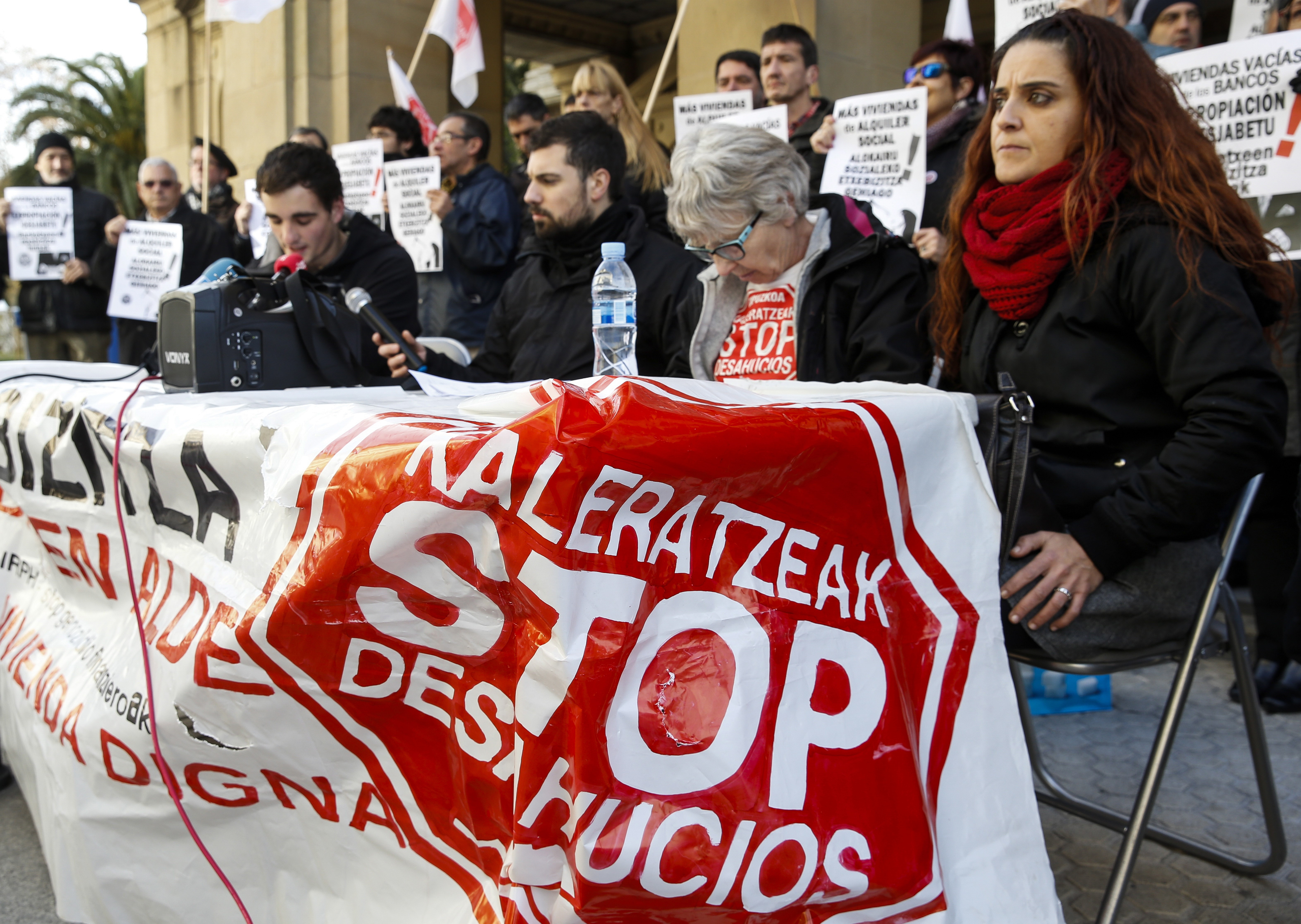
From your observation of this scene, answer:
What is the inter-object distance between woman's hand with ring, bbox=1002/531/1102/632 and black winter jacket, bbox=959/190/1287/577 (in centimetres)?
3

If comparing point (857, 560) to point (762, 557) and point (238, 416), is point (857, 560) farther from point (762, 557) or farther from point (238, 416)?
point (238, 416)

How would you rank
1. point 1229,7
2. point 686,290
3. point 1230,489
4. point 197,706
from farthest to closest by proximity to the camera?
point 1229,7 → point 686,290 → point 1230,489 → point 197,706

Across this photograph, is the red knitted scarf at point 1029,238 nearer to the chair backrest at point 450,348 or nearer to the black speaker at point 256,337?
the black speaker at point 256,337

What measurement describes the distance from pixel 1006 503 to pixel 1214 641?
59cm

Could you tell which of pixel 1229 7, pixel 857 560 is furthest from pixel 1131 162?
pixel 1229 7

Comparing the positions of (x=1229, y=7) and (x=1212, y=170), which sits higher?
(x=1229, y=7)

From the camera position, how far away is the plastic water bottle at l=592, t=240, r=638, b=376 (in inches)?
114

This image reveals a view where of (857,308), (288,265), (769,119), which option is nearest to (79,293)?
(288,265)

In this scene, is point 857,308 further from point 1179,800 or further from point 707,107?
point 707,107

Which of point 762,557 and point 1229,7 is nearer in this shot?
point 762,557

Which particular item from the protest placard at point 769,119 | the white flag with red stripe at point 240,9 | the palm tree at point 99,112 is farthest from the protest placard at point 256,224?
the palm tree at point 99,112

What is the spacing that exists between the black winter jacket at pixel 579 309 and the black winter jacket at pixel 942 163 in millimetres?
1005

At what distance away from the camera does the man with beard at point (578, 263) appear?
11.0ft

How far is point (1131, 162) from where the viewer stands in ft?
6.43
